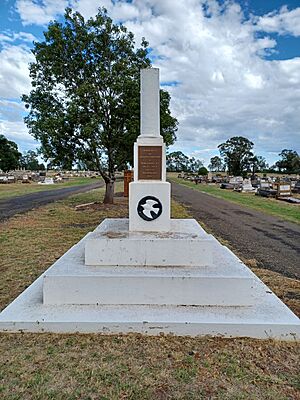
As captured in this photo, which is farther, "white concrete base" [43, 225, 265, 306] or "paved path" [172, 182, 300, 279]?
"paved path" [172, 182, 300, 279]

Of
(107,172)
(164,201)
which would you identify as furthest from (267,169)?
(164,201)

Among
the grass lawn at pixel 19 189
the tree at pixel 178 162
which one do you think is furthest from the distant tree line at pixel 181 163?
the grass lawn at pixel 19 189

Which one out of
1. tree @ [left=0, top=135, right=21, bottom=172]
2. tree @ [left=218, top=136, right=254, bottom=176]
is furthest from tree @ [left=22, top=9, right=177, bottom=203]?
tree @ [left=218, top=136, right=254, bottom=176]

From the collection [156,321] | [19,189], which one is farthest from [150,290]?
[19,189]

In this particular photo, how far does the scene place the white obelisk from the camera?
4.80 meters

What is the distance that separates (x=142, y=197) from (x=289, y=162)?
8114 cm

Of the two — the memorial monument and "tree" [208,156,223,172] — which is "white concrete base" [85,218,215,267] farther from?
"tree" [208,156,223,172]

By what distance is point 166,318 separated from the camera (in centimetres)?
337

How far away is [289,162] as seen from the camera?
77.6m

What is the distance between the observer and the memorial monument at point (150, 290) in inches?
129

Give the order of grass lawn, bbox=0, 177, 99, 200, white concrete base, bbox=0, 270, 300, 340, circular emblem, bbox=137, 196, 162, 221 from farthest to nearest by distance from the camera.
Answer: grass lawn, bbox=0, 177, 99, 200 < circular emblem, bbox=137, 196, 162, 221 < white concrete base, bbox=0, 270, 300, 340

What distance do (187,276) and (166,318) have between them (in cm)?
56

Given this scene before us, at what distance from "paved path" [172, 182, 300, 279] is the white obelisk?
8.38 ft

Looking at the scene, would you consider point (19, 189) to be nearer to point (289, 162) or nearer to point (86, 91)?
point (86, 91)
